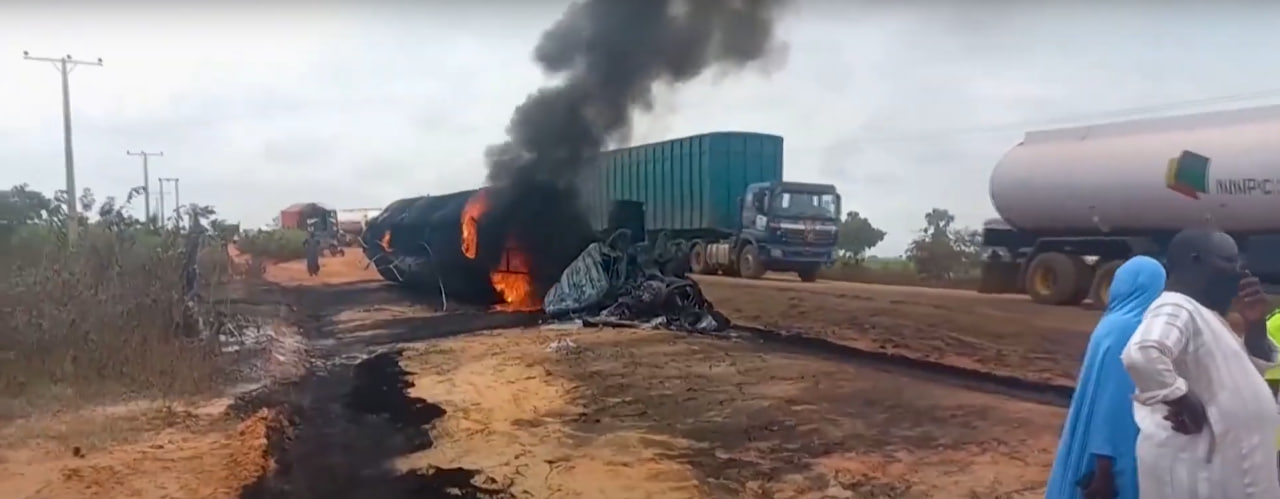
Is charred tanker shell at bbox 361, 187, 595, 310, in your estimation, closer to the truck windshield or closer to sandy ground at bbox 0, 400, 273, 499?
the truck windshield

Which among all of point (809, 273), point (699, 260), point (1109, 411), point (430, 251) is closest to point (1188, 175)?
point (809, 273)

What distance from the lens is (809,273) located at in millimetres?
19828

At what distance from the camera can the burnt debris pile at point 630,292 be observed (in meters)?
12.6

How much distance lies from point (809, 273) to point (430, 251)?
7.90m

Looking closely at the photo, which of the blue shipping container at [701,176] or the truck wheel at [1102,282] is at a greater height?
the blue shipping container at [701,176]

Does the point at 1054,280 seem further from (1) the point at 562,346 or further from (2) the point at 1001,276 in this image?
(1) the point at 562,346

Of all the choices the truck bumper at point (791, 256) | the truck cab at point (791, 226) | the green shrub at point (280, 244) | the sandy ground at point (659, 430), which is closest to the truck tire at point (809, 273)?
the truck cab at point (791, 226)

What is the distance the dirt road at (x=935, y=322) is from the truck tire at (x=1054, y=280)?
0.63 feet

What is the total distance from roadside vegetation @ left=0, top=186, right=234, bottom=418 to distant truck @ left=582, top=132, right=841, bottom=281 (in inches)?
373

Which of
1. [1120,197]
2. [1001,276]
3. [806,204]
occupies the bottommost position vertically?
[1001,276]

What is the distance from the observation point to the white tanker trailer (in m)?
10.6

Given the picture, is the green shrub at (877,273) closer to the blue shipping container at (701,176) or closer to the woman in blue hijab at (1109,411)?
the blue shipping container at (701,176)

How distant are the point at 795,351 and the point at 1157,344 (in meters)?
7.93

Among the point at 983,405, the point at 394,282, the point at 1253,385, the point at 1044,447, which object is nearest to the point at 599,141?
the point at 394,282
